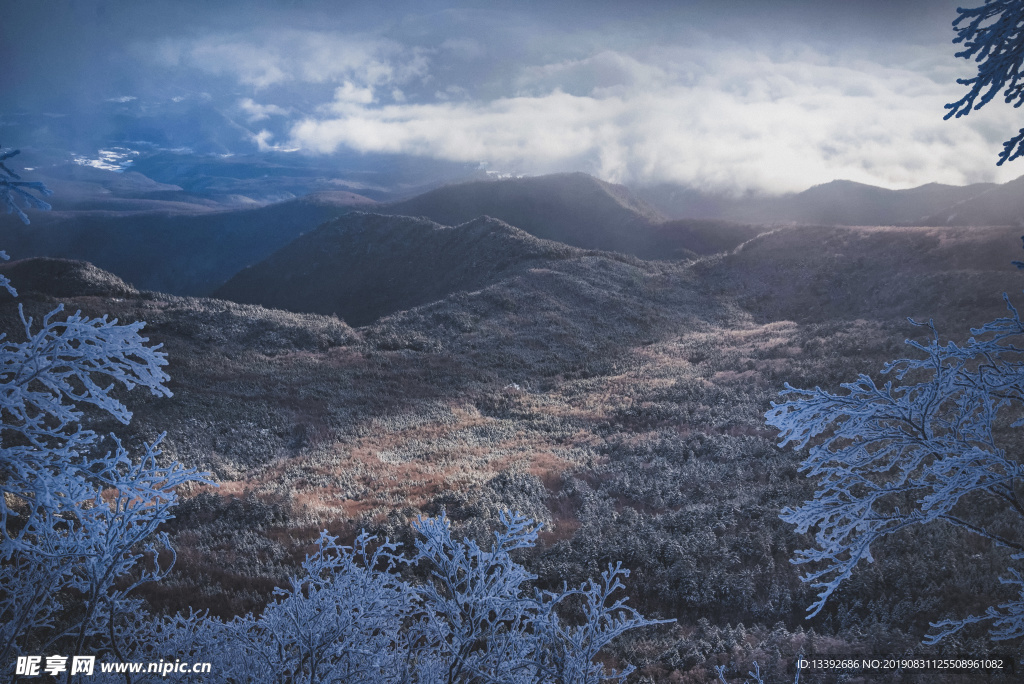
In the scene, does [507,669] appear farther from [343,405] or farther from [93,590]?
[343,405]

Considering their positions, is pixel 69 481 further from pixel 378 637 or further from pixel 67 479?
pixel 378 637

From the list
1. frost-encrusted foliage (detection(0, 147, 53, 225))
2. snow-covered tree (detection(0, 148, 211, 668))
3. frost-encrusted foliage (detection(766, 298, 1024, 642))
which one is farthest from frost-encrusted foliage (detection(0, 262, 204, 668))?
frost-encrusted foliage (detection(766, 298, 1024, 642))

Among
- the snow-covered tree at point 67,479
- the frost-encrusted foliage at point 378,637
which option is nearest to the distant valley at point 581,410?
the frost-encrusted foliage at point 378,637

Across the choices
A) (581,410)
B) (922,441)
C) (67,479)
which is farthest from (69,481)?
(581,410)

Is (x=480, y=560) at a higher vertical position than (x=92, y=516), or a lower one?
lower

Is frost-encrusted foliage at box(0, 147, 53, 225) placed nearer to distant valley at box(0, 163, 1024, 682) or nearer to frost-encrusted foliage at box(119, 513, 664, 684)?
frost-encrusted foliage at box(119, 513, 664, 684)

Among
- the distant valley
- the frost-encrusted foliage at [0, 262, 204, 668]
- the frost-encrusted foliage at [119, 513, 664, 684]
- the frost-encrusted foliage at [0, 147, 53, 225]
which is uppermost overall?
the frost-encrusted foliage at [0, 147, 53, 225]

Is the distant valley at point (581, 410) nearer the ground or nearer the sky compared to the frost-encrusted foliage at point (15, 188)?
nearer the ground

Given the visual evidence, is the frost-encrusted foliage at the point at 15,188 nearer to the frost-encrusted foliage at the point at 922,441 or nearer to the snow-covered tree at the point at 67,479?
the snow-covered tree at the point at 67,479

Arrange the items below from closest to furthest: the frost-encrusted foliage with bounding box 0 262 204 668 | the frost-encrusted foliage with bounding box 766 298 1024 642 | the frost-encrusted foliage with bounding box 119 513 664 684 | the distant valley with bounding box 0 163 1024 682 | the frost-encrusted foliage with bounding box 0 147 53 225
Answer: the frost-encrusted foliage with bounding box 0 262 204 668 < the frost-encrusted foliage with bounding box 766 298 1024 642 < the frost-encrusted foliage with bounding box 0 147 53 225 < the frost-encrusted foliage with bounding box 119 513 664 684 < the distant valley with bounding box 0 163 1024 682

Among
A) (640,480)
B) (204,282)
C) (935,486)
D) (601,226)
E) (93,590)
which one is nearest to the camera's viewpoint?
(93,590)

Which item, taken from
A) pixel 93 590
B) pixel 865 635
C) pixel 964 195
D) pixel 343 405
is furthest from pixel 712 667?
pixel 964 195
